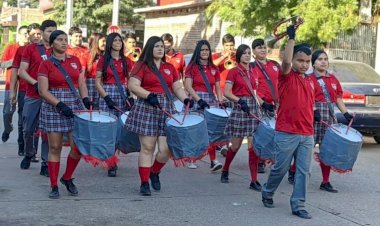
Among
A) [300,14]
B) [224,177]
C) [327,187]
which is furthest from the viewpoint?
[300,14]

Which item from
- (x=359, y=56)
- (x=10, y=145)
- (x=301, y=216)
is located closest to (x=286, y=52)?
(x=301, y=216)

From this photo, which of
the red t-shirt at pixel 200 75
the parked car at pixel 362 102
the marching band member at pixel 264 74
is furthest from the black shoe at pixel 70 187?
the parked car at pixel 362 102

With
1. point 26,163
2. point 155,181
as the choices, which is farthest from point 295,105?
point 26,163

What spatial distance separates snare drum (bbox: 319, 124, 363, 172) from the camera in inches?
294

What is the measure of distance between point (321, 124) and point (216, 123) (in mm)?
1299

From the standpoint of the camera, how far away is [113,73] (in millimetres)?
8234

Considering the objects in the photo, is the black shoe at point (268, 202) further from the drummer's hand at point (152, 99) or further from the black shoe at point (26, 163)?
the black shoe at point (26, 163)

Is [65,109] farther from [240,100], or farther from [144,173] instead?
[240,100]

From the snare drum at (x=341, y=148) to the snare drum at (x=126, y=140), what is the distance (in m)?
2.25

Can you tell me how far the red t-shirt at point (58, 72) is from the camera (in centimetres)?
686

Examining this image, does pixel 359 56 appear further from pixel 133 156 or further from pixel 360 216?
pixel 360 216

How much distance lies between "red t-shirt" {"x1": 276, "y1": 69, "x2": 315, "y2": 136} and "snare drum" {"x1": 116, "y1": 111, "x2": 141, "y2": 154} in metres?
2.15

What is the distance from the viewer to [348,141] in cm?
743

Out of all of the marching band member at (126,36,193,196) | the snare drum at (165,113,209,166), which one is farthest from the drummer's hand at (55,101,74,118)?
the snare drum at (165,113,209,166)
